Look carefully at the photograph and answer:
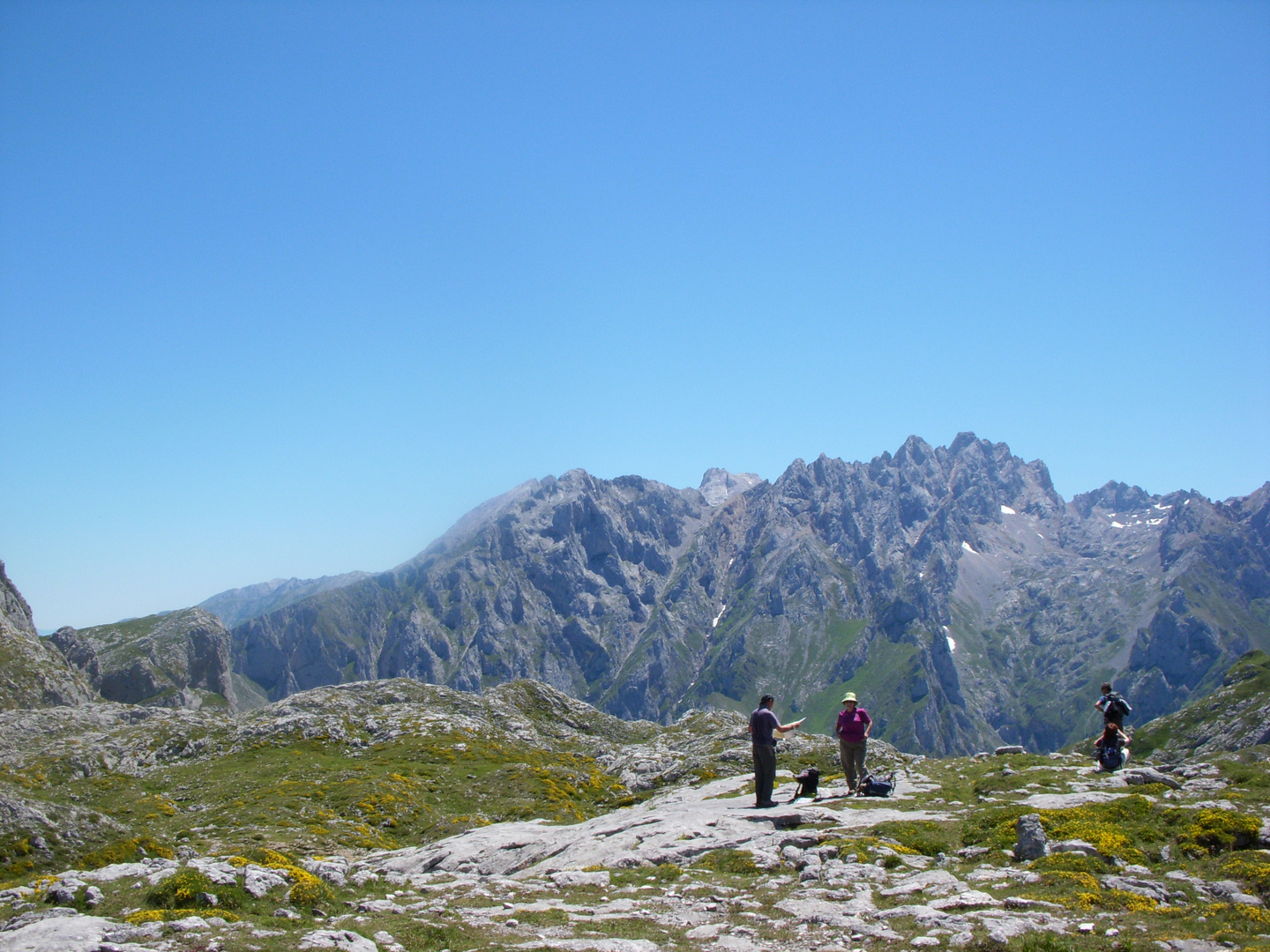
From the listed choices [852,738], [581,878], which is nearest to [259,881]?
[581,878]

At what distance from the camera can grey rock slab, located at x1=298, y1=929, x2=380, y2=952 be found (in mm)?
15973

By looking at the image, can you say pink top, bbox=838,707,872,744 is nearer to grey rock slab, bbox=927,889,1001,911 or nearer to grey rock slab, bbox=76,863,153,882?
grey rock slab, bbox=927,889,1001,911

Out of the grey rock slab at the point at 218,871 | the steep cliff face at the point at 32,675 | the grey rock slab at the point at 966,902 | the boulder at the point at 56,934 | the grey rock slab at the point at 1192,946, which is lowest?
the steep cliff face at the point at 32,675

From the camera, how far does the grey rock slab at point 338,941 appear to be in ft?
52.4

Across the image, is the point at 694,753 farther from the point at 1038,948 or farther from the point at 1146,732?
the point at 1146,732

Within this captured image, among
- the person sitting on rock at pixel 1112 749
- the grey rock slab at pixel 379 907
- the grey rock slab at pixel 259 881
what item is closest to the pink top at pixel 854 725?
the person sitting on rock at pixel 1112 749

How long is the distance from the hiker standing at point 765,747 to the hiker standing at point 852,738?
3.72 meters

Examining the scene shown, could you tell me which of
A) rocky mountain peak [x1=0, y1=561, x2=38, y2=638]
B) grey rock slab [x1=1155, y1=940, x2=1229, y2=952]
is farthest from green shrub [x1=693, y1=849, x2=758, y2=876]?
rocky mountain peak [x1=0, y1=561, x2=38, y2=638]

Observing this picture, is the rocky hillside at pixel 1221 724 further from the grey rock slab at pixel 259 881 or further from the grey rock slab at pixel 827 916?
the grey rock slab at pixel 259 881

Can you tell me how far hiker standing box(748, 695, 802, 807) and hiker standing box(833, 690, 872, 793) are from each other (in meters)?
3.72

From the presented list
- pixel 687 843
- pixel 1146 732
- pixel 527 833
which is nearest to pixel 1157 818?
pixel 687 843

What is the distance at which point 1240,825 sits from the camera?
20.6 metres

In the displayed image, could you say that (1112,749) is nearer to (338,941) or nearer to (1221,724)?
(338,941)

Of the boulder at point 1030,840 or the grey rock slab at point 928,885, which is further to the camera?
the boulder at point 1030,840
